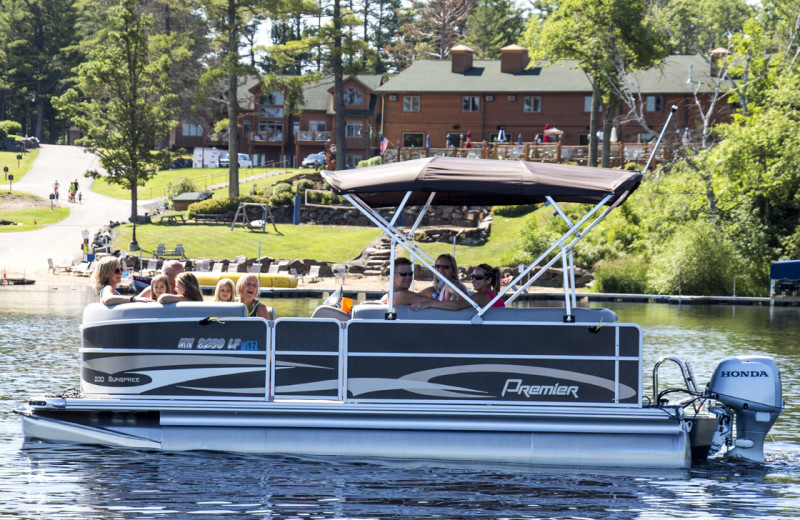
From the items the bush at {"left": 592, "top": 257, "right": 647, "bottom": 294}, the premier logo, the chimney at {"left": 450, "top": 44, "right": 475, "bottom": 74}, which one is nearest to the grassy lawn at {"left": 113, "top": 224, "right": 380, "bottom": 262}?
the bush at {"left": 592, "top": 257, "right": 647, "bottom": 294}

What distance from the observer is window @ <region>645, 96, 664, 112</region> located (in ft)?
209

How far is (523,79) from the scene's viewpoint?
66.8 meters

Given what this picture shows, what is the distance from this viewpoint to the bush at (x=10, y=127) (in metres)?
92.1

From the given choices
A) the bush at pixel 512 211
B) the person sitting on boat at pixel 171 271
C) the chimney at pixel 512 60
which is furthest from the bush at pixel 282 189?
the person sitting on boat at pixel 171 271

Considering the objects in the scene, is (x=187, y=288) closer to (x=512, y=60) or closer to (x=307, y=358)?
(x=307, y=358)

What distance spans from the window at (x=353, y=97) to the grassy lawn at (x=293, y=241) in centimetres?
3169

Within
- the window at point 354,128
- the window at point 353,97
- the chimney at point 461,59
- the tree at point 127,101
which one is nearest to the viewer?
the tree at point 127,101

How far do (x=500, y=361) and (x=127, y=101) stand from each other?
42222 mm

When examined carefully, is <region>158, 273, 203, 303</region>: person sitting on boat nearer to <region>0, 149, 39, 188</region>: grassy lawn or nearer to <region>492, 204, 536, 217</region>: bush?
<region>492, 204, 536, 217</region>: bush

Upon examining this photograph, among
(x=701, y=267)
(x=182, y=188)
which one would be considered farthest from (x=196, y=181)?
(x=701, y=267)

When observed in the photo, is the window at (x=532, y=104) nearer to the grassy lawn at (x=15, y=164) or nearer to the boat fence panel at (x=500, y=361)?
the grassy lawn at (x=15, y=164)

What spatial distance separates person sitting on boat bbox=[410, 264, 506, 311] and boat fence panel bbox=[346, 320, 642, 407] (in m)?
0.22

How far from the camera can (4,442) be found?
12039 millimetres

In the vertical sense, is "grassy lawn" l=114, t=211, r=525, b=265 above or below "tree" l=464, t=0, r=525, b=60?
below
